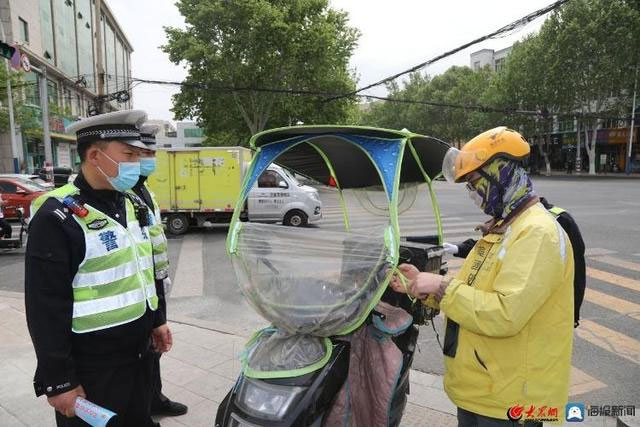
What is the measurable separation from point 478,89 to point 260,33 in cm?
3056

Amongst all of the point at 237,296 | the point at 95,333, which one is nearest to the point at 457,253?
the point at 95,333

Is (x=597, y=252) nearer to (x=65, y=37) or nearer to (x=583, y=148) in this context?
(x=583, y=148)

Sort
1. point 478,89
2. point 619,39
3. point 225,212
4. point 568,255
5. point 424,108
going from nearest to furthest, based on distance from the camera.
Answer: point 568,255
point 225,212
point 619,39
point 478,89
point 424,108

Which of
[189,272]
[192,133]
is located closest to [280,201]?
[189,272]

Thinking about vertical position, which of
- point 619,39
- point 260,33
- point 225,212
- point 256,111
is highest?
point 619,39

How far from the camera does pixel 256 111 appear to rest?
2569 cm

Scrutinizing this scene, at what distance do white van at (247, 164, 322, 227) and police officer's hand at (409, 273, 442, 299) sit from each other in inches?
398

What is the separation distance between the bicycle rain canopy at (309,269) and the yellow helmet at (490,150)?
0.97 ft

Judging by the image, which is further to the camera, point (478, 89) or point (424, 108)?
point (424, 108)

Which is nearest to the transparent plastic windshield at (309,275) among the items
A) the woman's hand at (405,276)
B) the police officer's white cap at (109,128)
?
the woman's hand at (405,276)

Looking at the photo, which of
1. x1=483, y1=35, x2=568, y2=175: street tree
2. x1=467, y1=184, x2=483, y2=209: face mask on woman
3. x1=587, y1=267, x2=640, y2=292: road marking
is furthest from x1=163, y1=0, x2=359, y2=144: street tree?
x1=467, y1=184, x2=483, y2=209: face mask on woman

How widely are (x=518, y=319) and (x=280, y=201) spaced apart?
1060 centimetres

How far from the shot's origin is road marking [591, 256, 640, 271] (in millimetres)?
7637

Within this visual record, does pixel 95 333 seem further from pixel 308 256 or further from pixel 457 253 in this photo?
pixel 457 253
